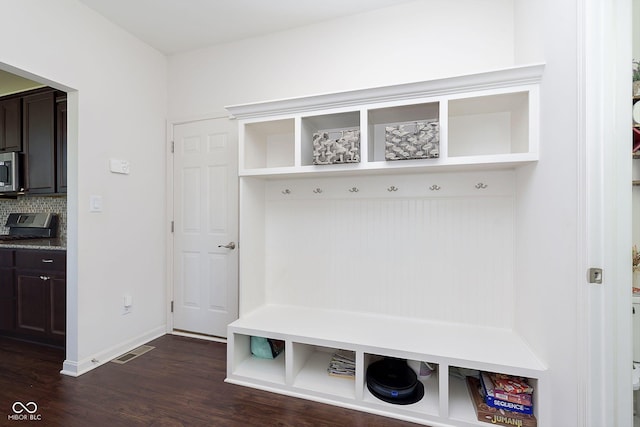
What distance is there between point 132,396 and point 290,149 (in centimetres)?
199

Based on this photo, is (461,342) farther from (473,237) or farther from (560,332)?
(473,237)

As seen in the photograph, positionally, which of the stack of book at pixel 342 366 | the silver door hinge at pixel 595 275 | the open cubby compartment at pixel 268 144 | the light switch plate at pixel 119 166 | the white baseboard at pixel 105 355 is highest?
the open cubby compartment at pixel 268 144

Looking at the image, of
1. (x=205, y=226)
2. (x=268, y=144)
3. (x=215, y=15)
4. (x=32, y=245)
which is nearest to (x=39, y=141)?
(x=32, y=245)

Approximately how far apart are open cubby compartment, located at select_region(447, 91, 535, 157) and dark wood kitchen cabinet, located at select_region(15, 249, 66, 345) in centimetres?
309

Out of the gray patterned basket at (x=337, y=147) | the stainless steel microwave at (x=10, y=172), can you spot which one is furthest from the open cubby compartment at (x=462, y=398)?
the stainless steel microwave at (x=10, y=172)

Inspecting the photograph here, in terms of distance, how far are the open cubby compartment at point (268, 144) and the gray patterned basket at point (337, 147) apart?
340 millimetres

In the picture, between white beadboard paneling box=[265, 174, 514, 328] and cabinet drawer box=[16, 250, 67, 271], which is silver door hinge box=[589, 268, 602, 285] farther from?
cabinet drawer box=[16, 250, 67, 271]

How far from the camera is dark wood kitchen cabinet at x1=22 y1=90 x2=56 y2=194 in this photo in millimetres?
2793

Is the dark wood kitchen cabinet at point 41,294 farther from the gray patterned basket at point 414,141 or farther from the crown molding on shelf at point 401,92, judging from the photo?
the gray patterned basket at point 414,141

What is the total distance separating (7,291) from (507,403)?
3.88 m

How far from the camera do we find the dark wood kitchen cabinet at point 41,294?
249cm

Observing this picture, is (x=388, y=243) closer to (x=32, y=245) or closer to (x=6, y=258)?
(x=32, y=245)

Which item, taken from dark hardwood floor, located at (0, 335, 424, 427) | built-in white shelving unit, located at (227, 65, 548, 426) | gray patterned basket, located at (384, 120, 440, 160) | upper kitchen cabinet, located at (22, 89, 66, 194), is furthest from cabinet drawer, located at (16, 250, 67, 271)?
gray patterned basket, located at (384, 120, 440, 160)

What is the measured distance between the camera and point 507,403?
1658mm
